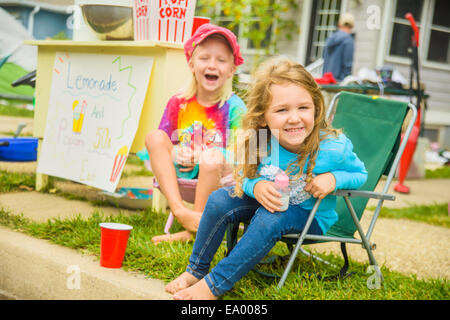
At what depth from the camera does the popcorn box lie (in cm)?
314

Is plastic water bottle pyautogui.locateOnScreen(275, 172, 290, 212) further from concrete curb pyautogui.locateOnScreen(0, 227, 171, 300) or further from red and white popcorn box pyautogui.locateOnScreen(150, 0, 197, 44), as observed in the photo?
red and white popcorn box pyautogui.locateOnScreen(150, 0, 197, 44)

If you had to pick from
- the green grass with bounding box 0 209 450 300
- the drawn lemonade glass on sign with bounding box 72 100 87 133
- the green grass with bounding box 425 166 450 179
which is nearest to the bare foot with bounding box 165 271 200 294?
the green grass with bounding box 0 209 450 300

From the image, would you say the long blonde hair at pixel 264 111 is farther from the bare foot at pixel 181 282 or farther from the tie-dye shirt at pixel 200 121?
the tie-dye shirt at pixel 200 121

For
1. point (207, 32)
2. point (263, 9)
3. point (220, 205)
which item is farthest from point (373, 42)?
point (220, 205)

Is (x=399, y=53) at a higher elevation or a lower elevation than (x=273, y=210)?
higher

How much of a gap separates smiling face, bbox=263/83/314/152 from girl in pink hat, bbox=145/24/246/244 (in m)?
0.59

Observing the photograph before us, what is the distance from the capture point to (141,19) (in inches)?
129

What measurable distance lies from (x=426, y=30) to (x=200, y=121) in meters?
8.36

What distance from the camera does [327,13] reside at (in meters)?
9.82

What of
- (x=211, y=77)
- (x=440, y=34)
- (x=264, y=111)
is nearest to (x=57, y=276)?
(x=264, y=111)

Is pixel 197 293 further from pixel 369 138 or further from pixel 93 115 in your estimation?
pixel 93 115

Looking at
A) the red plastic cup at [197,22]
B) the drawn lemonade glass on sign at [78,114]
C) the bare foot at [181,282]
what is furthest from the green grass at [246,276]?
the red plastic cup at [197,22]

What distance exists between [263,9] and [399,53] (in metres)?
2.71
